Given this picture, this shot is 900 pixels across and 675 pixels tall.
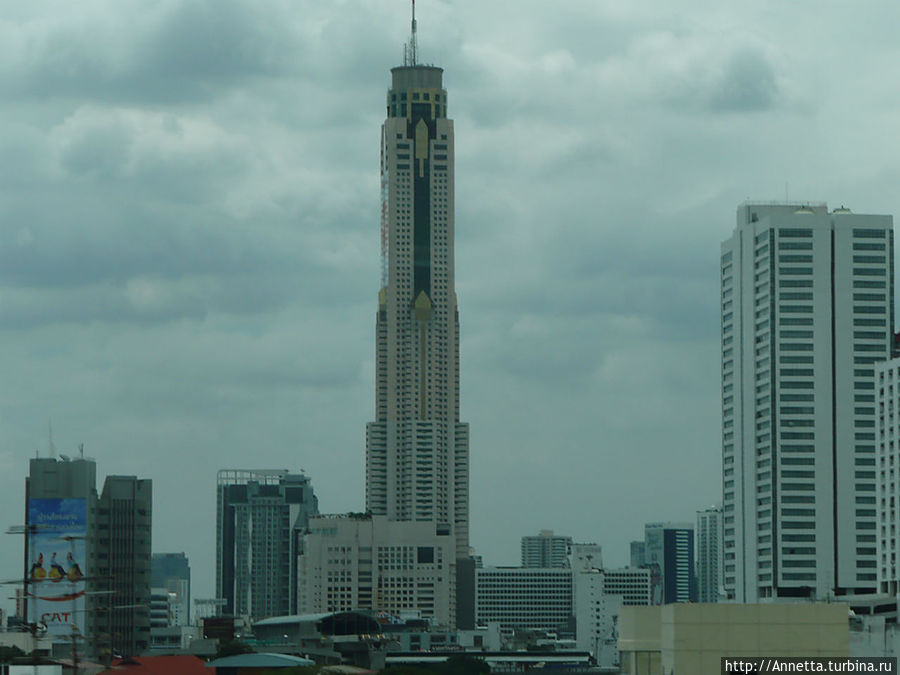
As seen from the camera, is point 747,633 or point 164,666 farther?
point 164,666

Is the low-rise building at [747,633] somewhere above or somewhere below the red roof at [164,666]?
above

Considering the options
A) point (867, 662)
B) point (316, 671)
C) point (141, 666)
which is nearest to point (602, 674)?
point (316, 671)

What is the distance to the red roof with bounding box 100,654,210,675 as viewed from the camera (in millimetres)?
162000

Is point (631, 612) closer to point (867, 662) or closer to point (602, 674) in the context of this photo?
point (867, 662)

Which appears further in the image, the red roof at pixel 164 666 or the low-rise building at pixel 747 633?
the red roof at pixel 164 666

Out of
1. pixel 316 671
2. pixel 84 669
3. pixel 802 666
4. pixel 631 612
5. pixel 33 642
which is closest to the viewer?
pixel 802 666

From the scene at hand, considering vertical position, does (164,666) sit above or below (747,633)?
below

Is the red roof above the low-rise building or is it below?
below

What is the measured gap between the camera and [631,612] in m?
97.2

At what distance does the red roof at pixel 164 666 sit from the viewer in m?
162

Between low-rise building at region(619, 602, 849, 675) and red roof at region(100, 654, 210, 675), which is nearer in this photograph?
low-rise building at region(619, 602, 849, 675)

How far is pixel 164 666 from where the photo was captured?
169 meters

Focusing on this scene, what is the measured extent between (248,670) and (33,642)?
1362 inches

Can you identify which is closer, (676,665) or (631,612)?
(676,665)
